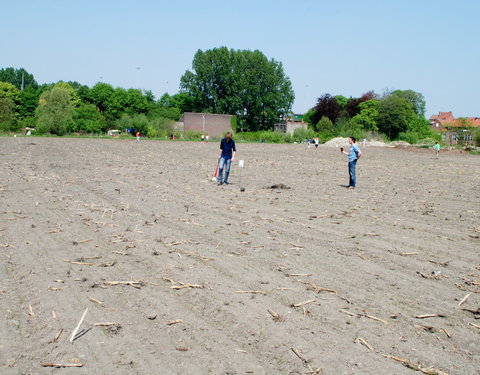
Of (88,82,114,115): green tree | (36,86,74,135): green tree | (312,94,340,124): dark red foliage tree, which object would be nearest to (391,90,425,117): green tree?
(312,94,340,124): dark red foliage tree

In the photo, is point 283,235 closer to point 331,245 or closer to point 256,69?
point 331,245

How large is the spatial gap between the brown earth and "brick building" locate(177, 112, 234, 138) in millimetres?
83955

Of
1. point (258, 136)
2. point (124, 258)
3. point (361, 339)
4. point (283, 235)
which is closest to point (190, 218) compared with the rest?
point (283, 235)

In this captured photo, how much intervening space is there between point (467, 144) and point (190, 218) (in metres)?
61.8

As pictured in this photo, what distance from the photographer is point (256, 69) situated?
102500mm

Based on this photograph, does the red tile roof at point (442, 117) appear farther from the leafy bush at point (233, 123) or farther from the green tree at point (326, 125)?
the leafy bush at point (233, 123)

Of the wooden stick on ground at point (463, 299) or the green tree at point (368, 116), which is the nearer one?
the wooden stick on ground at point (463, 299)

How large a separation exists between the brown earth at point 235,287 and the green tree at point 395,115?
290 feet

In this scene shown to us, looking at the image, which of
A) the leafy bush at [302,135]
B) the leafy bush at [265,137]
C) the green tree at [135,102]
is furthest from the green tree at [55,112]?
the leafy bush at [302,135]

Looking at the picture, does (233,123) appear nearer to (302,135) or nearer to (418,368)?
(302,135)

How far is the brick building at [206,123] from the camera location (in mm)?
94438

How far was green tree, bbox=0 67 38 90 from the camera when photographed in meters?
139

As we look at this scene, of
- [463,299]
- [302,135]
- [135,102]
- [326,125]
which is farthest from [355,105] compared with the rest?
[463,299]

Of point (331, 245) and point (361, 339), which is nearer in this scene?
point (361, 339)
